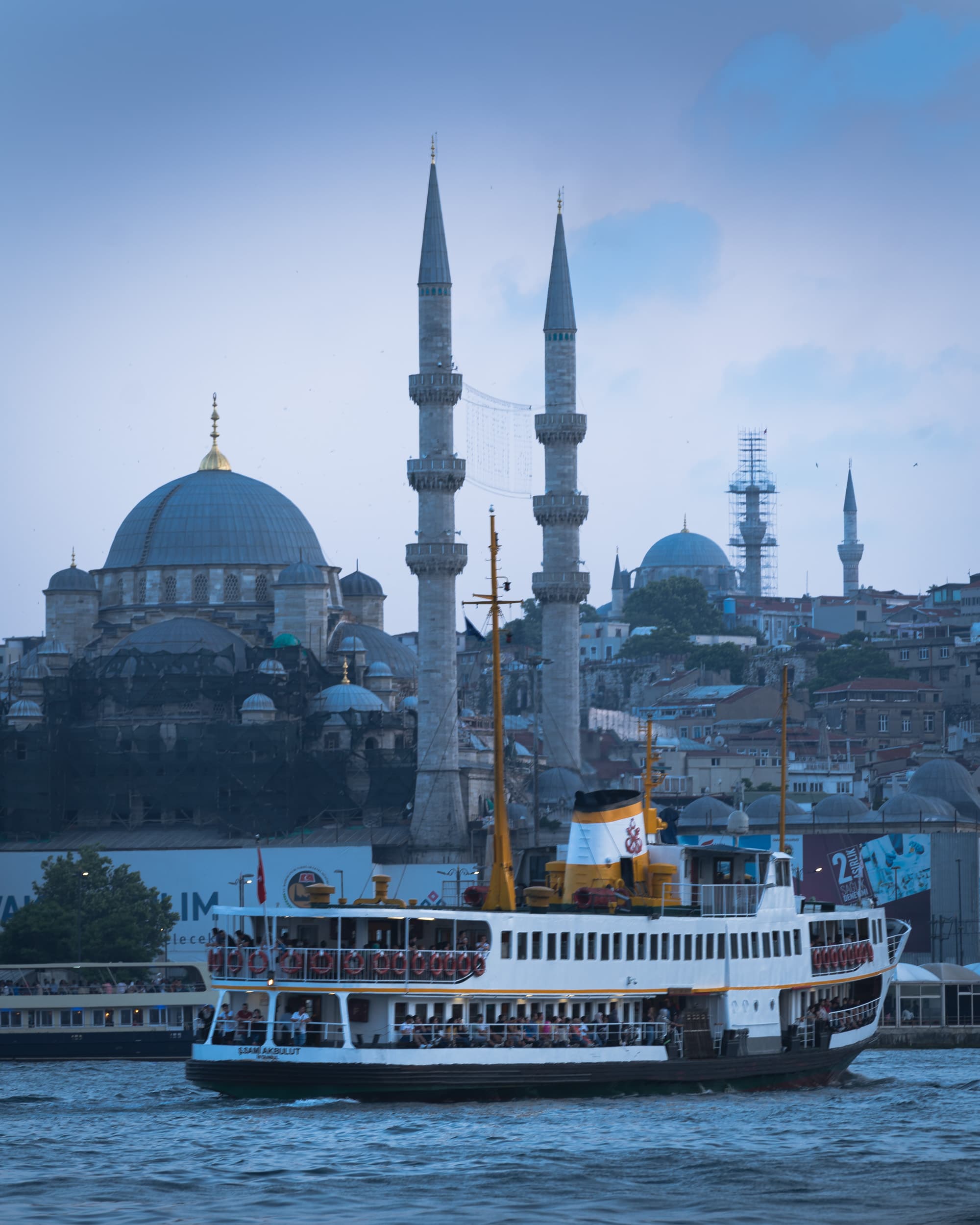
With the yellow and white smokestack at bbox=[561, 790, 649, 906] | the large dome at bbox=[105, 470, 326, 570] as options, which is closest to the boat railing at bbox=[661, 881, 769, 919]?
the yellow and white smokestack at bbox=[561, 790, 649, 906]

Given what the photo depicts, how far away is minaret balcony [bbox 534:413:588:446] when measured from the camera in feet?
249

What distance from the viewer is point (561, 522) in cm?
7569

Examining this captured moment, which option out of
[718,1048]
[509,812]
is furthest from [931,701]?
[718,1048]

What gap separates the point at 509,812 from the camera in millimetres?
70688

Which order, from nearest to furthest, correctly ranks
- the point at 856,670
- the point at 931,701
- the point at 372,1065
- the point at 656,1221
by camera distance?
1. the point at 656,1221
2. the point at 372,1065
3. the point at 931,701
4. the point at 856,670


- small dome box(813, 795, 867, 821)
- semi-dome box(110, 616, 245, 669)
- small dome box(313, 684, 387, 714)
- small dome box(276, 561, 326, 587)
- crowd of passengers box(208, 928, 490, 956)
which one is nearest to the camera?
crowd of passengers box(208, 928, 490, 956)

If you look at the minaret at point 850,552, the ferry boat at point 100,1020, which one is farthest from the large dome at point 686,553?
the ferry boat at point 100,1020

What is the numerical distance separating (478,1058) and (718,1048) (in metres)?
4.68

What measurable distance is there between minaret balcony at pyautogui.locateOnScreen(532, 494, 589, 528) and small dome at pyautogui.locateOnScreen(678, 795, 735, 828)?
9488 millimetres

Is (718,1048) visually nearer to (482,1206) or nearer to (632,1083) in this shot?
(632,1083)

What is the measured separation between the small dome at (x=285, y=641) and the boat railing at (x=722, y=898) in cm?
4692

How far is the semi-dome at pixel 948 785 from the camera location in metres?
76.4

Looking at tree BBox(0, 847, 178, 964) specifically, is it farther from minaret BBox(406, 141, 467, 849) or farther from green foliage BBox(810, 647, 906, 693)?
green foliage BBox(810, 647, 906, 693)

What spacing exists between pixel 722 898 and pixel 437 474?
36.1m
